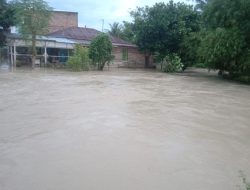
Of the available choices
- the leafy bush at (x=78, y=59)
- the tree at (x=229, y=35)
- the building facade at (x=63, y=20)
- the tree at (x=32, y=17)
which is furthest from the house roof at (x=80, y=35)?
the tree at (x=229, y=35)

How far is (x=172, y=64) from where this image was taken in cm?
2978

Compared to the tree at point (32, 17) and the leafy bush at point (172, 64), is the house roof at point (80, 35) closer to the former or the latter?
the tree at point (32, 17)

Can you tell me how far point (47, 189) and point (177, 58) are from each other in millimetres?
26116

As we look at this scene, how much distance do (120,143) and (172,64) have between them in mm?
23196

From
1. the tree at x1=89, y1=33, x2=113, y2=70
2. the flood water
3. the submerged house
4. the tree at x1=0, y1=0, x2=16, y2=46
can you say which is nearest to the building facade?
the submerged house

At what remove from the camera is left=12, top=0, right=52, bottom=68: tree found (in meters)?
26.4

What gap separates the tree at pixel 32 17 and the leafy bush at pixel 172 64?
10067 millimetres

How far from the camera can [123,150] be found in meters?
6.75

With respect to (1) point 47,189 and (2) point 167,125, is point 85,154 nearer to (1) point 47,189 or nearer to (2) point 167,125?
(1) point 47,189

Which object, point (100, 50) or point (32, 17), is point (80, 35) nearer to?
point (100, 50)

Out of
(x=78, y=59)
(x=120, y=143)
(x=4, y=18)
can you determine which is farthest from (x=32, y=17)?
(x=120, y=143)

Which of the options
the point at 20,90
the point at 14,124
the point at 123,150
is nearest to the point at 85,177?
the point at 123,150

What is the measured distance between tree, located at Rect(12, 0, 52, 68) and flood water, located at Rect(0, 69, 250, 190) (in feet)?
48.4

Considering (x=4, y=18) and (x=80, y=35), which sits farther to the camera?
(x=80, y=35)
